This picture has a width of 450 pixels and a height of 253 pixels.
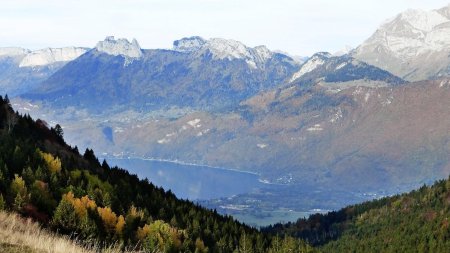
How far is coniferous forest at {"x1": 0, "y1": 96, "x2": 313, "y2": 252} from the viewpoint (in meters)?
40.5

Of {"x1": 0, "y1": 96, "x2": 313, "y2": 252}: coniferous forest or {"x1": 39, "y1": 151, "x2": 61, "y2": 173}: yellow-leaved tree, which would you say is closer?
{"x1": 0, "y1": 96, "x2": 313, "y2": 252}: coniferous forest

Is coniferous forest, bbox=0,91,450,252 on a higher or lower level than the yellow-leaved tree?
lower

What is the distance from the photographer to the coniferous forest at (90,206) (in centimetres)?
4053

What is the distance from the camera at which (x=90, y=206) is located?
48438mm

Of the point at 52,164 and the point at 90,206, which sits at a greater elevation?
the point at 52,164

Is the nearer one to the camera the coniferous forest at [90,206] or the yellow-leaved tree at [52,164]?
the coniferous forest at [90,206]

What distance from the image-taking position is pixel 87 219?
41.1 metres

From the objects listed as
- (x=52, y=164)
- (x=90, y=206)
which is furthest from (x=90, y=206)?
(x=52, y=164)

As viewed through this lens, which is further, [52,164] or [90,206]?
[52,164]

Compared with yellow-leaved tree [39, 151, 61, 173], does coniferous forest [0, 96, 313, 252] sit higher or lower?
lower

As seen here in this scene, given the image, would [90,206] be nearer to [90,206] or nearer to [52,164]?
[90,206]

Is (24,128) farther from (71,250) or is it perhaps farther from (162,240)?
(71,250)

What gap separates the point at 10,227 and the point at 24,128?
295 ft

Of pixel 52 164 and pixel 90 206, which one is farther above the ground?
pixel 52 164
